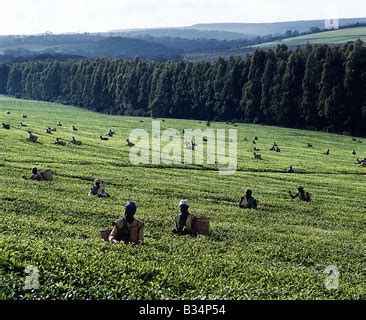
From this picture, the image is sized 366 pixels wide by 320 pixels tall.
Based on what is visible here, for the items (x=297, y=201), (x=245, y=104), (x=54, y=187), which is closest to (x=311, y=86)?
Result: (x=245, y=104)

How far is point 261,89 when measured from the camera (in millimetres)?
152875

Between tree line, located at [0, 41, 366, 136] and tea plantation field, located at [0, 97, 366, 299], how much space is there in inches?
2886

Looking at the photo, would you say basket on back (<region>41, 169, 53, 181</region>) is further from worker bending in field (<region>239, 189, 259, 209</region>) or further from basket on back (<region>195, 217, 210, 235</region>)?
basket on back (<region>195, 217, 210, 235</region>)

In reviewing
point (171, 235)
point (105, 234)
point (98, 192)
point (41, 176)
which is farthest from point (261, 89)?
point (105, 234)

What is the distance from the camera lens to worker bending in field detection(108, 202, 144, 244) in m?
22.7

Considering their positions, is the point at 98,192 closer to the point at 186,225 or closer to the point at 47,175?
the point at 47,175

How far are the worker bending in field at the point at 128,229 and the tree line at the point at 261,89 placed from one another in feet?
379

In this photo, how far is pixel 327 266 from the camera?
945 inches

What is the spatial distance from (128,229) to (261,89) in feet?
439

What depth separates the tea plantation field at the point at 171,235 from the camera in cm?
1716

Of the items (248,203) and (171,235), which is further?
(248,203)

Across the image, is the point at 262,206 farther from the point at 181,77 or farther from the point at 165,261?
the point at 181,77

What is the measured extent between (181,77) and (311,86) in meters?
49.9

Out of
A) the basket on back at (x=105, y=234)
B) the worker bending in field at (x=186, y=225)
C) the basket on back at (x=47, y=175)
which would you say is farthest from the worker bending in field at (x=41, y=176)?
the basket on back at (x=105, y=234)
